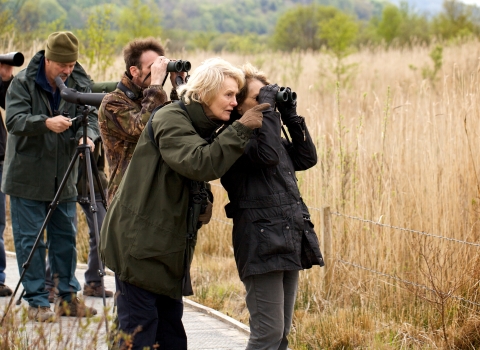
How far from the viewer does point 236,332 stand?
5113mm

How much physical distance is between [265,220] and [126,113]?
3.34 feet

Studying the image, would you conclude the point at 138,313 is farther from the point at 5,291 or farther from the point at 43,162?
the point at 5,291

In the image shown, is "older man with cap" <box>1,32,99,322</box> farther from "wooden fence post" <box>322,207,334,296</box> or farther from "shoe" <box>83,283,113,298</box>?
"wooden fence post" <box>322,207,334,296</box>

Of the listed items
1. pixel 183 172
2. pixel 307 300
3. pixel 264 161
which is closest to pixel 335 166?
pixel 307 300

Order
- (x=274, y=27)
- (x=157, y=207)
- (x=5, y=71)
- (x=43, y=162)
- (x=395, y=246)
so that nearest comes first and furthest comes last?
1. (x=157, y=207)
2. (x=43, y=162)
3. (x=395, y=246)
4. (x=5, y=71)
5. (x=274, y=27)

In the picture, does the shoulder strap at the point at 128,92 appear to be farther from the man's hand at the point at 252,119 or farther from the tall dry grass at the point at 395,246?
the tall dry grass at the point at 395,246

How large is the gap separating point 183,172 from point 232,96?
44 centimetres

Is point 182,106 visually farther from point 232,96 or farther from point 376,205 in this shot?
point 376,205

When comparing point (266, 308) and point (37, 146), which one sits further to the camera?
point (37, 146)

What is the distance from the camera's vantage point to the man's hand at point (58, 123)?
5012 mm

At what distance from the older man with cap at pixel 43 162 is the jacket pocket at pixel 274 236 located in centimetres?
192

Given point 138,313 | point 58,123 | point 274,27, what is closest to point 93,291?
point 58,123

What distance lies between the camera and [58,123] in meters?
5.01

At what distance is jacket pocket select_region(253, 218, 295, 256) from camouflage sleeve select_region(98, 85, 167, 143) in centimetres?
87
